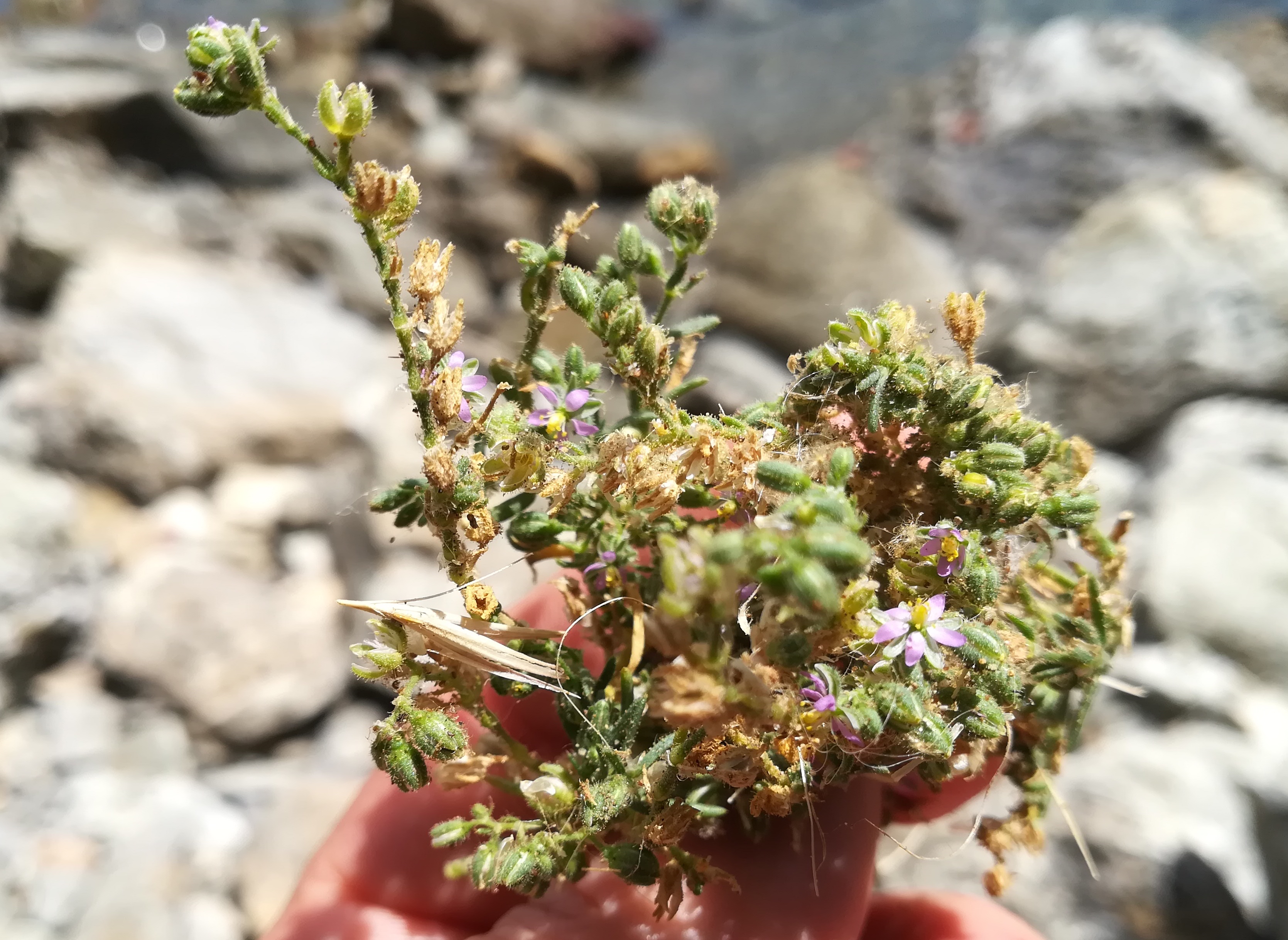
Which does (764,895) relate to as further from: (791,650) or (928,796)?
(791,650)

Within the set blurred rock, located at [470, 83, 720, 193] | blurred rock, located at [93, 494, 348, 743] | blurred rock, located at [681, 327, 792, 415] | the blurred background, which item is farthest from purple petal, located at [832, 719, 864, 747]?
blurred rock, located at [470, 83, 720, 193]

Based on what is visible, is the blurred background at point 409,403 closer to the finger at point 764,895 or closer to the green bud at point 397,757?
the finger at point 764,895

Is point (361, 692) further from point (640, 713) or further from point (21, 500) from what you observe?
point (640, 713)

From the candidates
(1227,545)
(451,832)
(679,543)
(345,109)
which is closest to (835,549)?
(679,543)

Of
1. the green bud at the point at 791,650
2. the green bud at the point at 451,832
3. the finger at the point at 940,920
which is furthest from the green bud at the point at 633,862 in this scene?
the finger at the point at 940,920

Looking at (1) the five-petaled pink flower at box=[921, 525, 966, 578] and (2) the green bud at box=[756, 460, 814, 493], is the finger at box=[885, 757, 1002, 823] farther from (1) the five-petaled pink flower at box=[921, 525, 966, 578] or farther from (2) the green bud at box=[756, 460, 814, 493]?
(2) the green bud at box=[756, 460, 814, 493]

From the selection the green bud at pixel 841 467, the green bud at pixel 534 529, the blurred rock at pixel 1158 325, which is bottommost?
the green bud at pixel 534 529
